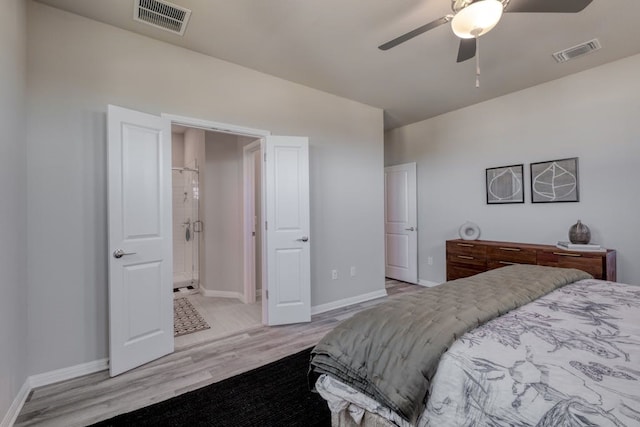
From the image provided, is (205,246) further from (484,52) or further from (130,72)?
(484,52)

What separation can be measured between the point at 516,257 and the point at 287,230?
265cm

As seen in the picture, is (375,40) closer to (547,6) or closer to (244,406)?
(547,6)

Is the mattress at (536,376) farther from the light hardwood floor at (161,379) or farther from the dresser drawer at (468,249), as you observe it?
the dresser drawer at (468,249)

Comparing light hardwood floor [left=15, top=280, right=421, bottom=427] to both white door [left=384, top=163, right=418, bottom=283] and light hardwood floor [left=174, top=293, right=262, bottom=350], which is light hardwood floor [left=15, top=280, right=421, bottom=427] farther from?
white door [left=384, top=163, right=418, bottom=283]

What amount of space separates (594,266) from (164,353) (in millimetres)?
4040

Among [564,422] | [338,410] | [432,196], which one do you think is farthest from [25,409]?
[432,196]

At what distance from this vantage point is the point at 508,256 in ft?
11.0

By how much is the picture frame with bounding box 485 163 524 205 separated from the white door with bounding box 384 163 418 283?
1.17 metres

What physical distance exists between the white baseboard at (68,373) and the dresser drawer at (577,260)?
4270 mm

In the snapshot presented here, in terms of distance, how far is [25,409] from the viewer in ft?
5.96

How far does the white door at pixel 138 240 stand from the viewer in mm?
2191

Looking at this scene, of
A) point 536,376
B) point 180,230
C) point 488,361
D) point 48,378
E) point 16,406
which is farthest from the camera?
point 180,230

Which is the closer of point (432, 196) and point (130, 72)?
point (130, 72)

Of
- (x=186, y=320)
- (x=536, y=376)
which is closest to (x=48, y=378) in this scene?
(x=186, y=320)
